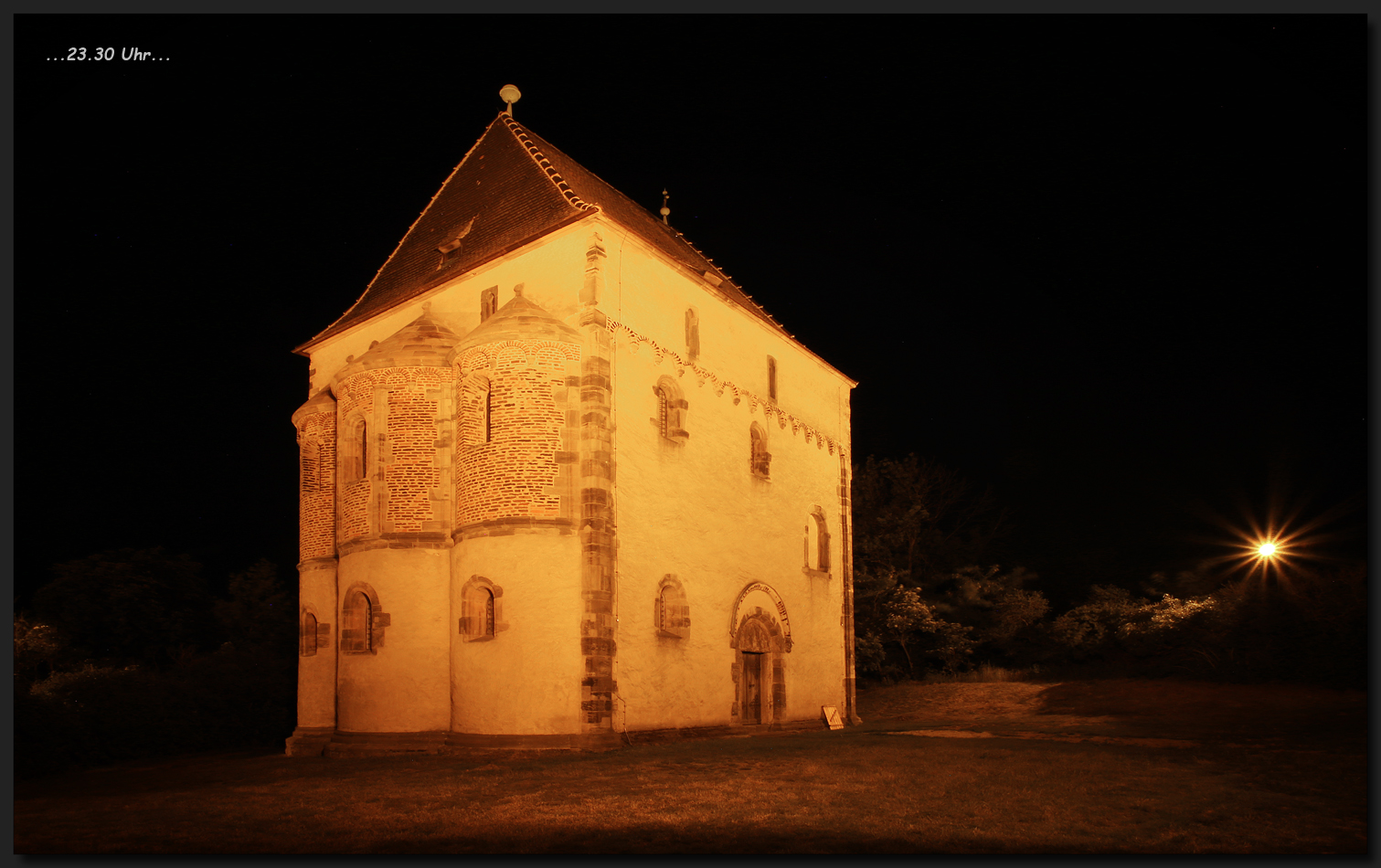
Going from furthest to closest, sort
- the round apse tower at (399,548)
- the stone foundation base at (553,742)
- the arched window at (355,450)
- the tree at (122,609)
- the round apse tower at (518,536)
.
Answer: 1. the tree at (122,609)
2. the arched window at (355,450)
3. the round apse tower at (399,548)
4. the round apse tower at (518,536)
5. the stone foundation base at (553,742)

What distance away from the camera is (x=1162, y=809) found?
1177 centimetres

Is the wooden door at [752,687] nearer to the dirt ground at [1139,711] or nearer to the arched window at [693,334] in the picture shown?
the dirt ground at [1139,711]

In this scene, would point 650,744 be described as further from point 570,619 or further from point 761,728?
point 761,728

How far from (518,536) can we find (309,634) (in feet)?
23.5

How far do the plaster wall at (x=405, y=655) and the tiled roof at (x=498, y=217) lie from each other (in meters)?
6.23

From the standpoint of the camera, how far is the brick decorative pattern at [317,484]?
23.9 metres

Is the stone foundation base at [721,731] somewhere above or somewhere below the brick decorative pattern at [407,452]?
below

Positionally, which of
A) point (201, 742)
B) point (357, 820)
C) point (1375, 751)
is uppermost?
point (1375, 751)

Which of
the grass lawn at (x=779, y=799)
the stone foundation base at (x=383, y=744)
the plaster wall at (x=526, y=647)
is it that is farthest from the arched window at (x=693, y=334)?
the stone foundation base at (x=383, y=744)

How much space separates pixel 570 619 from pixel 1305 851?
1201cm

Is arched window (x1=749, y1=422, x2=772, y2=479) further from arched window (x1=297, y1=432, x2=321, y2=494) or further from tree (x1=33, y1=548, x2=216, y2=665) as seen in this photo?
tree (x1=33, y1=548, x2=216, y2=665)

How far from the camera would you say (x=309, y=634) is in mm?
23859

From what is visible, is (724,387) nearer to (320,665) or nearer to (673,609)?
(673,609)

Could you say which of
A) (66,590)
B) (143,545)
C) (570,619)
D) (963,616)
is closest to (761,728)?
(570,619)
